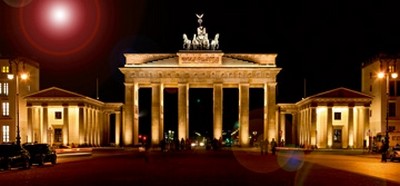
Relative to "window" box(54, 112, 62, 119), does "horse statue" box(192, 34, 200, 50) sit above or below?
above

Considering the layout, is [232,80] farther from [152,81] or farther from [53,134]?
[53,134]

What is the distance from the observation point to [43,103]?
293 feet

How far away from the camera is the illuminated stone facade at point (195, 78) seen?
93.4m

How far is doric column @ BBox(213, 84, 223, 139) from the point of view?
93.9 metres

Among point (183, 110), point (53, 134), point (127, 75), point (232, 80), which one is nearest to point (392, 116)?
point (232, 80)

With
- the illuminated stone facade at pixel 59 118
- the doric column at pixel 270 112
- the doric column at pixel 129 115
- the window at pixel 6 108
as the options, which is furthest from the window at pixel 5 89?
the doric column at pixel 270 112

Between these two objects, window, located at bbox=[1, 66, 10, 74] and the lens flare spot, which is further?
window, located at bbox=[1, 66, 10, 74]

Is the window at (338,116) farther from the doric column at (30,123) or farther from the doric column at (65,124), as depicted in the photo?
the doric column at (30,123)

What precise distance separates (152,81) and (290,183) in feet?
230

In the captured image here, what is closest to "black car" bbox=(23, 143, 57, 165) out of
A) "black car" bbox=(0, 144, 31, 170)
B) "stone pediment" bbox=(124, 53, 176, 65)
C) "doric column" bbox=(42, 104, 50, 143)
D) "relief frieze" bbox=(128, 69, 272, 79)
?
"black car" bbox=(0, 144, 31, 170)

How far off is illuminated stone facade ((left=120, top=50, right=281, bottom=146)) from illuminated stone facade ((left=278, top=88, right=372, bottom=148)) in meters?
7.02

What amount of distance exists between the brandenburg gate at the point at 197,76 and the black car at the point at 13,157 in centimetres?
5588

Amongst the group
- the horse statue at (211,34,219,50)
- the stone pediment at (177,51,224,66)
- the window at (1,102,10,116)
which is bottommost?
the window at (1,102,10,116)

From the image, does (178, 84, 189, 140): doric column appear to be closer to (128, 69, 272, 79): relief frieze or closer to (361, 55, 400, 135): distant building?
(128, 69, 272, 79): relief frieze
